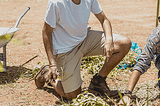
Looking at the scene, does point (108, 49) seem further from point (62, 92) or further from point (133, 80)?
point (62, 92)

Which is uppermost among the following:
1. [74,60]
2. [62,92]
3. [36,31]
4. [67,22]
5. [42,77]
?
[67,22]

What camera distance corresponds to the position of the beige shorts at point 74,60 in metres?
2.55

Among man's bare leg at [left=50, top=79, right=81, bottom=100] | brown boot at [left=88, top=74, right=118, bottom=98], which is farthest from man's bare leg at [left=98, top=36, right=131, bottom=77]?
man's bare leg at [left=50, top=79, right=81, bottom=100]

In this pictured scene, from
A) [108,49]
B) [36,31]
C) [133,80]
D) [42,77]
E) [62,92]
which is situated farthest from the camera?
[36,31]

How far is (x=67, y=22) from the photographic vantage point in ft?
8.20

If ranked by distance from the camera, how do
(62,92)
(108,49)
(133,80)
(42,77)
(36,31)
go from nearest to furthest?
(133,80) < (108,49) < (62,92) < (42,77) < (36,31)

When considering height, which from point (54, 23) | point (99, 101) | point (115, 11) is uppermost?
point (54, 23)

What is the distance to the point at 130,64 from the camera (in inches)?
134

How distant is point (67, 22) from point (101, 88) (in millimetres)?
886

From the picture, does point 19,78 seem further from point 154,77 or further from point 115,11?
point 115,11

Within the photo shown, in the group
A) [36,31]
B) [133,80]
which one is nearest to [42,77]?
[133,80]

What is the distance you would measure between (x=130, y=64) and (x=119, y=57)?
0.81m

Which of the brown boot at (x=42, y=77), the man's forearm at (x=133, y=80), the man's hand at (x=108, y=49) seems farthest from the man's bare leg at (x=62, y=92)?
the man's forearm at (x=133, y=80)

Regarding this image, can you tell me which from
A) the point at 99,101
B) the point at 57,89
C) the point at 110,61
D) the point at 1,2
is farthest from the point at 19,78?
the point at 1,2
